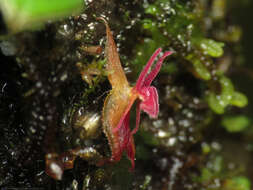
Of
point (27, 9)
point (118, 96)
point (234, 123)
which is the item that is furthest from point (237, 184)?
point (27, 9)

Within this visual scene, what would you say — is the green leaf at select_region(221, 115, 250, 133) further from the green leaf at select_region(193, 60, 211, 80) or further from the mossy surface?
the green leaf at select_region(193, 60, 211, 80)

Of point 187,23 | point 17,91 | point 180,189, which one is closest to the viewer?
point 17,91

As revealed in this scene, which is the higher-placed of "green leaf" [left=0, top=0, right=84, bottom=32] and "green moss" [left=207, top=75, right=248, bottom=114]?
"green leaf" [left=0, top=0, right=84, bottom=32]

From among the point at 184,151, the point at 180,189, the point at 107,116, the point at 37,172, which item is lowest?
the point at 180,189

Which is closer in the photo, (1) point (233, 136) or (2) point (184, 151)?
(2) point (184, 151)

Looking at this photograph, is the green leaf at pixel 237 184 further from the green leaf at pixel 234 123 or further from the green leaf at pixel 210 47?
the green leaf at pixel 210 47

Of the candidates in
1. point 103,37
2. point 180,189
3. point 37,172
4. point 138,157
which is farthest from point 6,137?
point 180,189

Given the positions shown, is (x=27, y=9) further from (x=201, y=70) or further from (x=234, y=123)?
(x=234, y=123)

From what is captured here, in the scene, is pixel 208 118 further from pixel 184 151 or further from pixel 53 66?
pixel 53 66

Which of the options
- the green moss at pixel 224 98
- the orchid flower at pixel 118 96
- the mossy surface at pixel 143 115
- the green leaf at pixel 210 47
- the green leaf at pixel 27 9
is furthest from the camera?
the green moss at pixel 224 98

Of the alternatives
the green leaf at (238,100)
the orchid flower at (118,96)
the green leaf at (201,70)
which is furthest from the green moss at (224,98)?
the orchid flower at (118,96)

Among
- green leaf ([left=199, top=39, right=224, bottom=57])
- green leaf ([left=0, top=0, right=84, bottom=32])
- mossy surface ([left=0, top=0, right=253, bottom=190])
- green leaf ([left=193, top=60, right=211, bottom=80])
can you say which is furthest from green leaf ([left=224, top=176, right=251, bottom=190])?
green leaf ([left=0, top=0, right=84, bottom=32])
